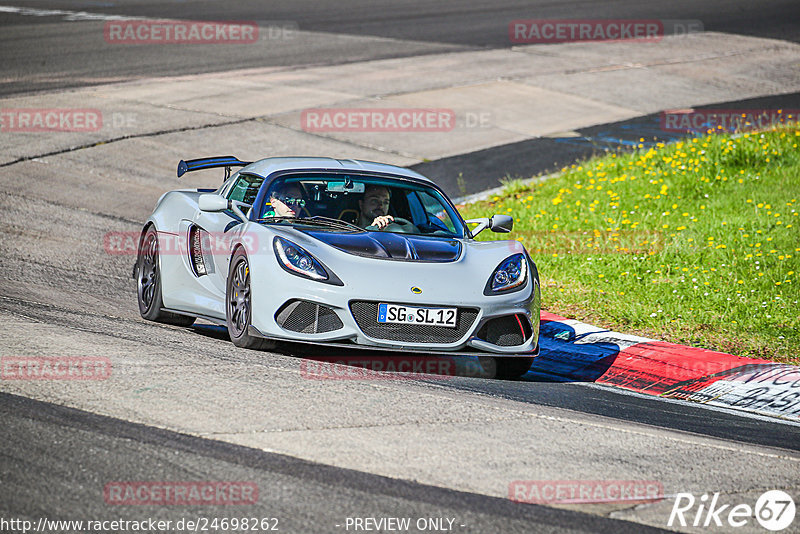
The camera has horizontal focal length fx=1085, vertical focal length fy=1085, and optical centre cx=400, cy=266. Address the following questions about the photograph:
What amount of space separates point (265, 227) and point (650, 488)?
350 cm

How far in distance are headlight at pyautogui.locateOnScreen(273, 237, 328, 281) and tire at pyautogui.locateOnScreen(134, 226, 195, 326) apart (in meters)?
1.73

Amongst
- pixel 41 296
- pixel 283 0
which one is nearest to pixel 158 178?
pixel 41 296

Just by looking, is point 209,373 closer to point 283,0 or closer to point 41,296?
point 41,296

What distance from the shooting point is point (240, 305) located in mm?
7383

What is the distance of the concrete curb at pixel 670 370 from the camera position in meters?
7.59

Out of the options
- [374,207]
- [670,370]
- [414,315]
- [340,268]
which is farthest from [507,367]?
[374,207]

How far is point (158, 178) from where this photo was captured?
1505cm

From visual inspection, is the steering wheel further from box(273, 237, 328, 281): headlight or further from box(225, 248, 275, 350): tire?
box(225, 248, 275, 350): tire

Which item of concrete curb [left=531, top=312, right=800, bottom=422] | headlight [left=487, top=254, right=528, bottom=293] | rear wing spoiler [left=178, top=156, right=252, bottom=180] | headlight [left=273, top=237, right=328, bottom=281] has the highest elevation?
rear wing spoiler [left=178, top=156, right=252, bottom=180]

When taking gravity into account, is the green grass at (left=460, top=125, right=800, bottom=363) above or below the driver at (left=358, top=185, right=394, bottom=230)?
below

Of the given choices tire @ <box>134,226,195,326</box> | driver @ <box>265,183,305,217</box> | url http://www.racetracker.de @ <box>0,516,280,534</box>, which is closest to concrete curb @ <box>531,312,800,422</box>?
driver @ <box>265,183,305,217</box>

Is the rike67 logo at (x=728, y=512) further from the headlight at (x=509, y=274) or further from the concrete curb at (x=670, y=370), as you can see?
the headlight at (x=509, y=274)

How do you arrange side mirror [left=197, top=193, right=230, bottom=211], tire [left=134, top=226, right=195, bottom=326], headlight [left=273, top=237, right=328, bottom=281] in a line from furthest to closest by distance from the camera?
1. tire [left=134, top=226, right=195, bottom=326]
2. side mirror [left=197, top=193, right=230, bottom=211]
3. headlight [left=273, top=237, right=328, bottom=281]

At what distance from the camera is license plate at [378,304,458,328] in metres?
6.94
